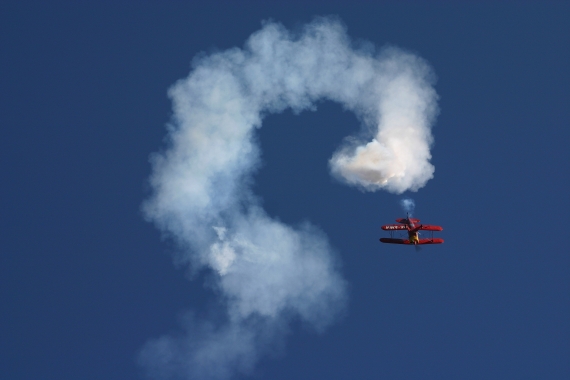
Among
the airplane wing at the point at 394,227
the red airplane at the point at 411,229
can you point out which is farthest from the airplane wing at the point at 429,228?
the airplane wing at the point at 394,227

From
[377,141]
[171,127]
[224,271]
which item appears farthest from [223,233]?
[377,141]

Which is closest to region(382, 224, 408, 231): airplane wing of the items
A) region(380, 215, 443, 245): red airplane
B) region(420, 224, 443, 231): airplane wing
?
region(380, 215, 443, 245): red airplane

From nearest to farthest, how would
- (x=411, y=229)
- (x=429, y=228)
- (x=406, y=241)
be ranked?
(x=411, y=229), (x=429, y=228), (x=406, y=241)

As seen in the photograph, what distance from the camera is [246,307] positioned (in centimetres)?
8206

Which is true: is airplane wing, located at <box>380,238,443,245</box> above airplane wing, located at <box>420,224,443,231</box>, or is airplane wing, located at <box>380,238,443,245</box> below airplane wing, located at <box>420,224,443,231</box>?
below

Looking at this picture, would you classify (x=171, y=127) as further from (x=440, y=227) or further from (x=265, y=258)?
(x=440, y=227)

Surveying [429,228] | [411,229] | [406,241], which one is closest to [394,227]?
[411,229]

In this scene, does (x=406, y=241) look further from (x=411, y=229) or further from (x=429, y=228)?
(x=429, y=228)

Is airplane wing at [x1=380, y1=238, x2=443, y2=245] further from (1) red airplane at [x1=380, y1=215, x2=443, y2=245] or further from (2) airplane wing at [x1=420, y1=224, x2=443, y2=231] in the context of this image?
(2) airplane wing at [x1=420, y1=224, x2=443, y2=231]

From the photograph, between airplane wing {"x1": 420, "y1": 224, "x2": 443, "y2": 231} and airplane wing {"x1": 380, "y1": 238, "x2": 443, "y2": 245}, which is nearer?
airplane wing {"x1": 420, "y1": 224, "x2": 443, "y2": 231}

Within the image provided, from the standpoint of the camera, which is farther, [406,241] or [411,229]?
[406,241]

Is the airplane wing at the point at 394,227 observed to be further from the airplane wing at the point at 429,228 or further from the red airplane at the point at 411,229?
the airplane wing at the point at 429,228

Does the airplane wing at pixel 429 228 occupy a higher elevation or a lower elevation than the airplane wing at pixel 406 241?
higher

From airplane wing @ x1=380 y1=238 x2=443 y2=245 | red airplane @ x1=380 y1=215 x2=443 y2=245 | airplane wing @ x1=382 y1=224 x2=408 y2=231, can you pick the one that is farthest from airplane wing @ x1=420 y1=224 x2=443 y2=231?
airplane wing @ x1=382 y1=224 x2=408 y2=231
